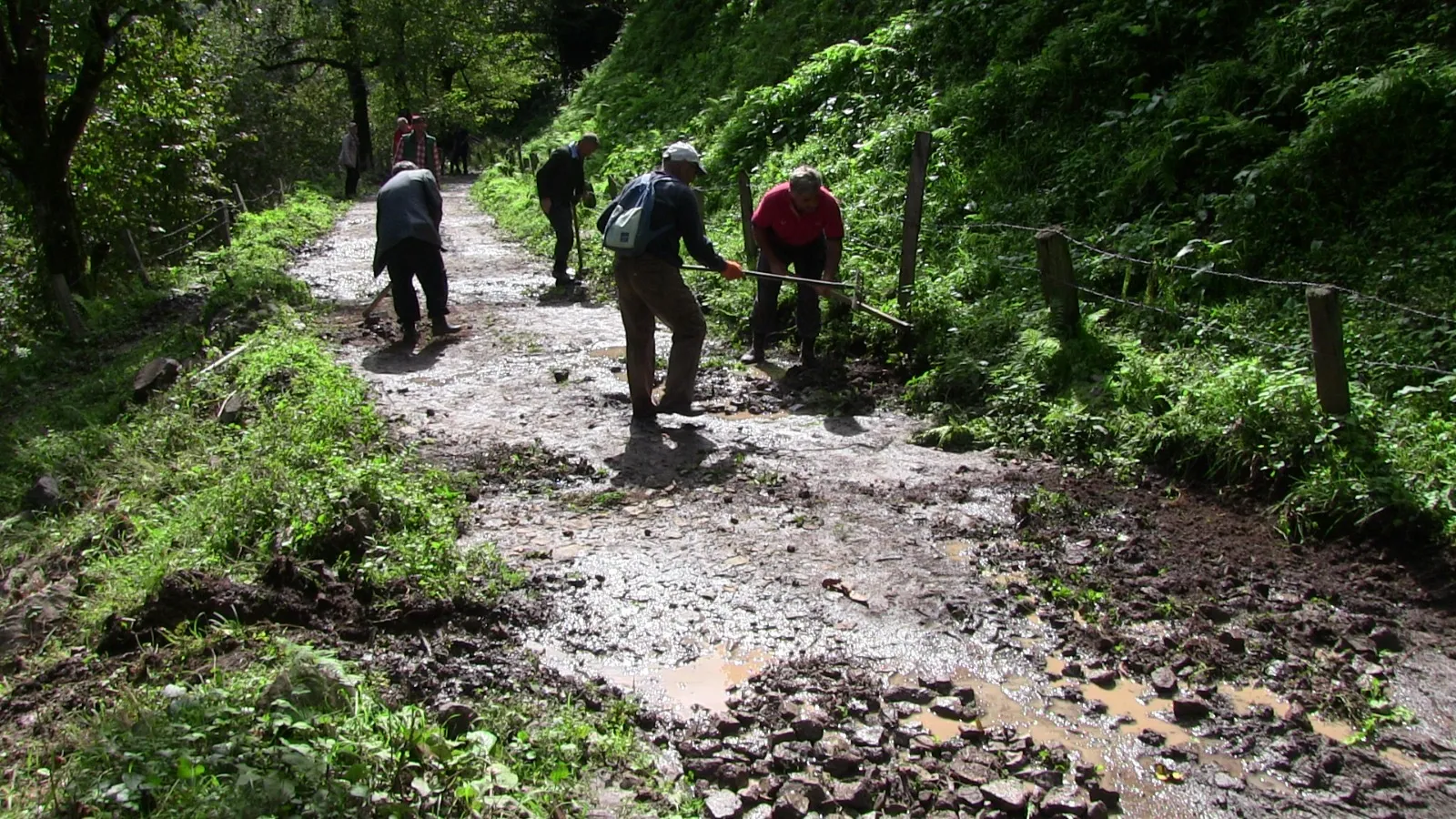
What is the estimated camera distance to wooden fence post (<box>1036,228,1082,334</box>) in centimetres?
762

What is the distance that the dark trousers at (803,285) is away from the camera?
27.8 feet

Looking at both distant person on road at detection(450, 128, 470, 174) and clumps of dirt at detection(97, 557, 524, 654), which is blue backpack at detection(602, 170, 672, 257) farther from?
distant person on road at detection(450, 128, 470, 174)

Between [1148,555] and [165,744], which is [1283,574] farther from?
[165,744]

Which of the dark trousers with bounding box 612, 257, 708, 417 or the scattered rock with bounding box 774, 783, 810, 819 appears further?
the dark trousers with bounding box 612, 257, 708, 417

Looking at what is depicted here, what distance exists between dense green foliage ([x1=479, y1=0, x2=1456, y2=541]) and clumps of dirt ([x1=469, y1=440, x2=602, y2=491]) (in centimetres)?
239

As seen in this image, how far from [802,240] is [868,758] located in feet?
17.5

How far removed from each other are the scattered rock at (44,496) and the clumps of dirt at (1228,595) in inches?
247

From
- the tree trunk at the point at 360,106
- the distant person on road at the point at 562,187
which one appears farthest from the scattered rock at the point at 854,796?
the tree trunk at the point at 360,106

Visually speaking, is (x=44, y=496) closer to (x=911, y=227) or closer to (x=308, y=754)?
(x=308, y=754)

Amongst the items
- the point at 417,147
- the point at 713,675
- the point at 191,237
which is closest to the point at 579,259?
the point at 417,147

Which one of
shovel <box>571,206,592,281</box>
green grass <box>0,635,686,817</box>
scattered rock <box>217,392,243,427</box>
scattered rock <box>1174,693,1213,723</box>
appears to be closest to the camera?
green grass <box>0,635,686,817</box>

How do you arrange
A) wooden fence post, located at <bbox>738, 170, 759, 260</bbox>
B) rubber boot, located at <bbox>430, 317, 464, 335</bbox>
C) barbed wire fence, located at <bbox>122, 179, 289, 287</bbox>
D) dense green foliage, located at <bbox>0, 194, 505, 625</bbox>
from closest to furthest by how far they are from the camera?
dense green foliage, located at <bbox>0, 194, 505, 625</bbox>
rubber boot, located at <bbox>430, 317, 464, 335</bbox>
wooden fence post, located at <bbox>738, 170, 759, 260</bbox>
barbed wire fence, located at <bbox>122, 179, 289, 287</bbox>

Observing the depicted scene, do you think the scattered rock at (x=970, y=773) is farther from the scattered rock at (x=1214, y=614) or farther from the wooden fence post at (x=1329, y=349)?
the wooden fence post at (x=1329, y=349)

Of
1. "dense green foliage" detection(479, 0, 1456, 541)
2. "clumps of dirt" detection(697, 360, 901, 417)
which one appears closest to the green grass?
"dense green foliage" detection(479, 0, 1456, 541)
